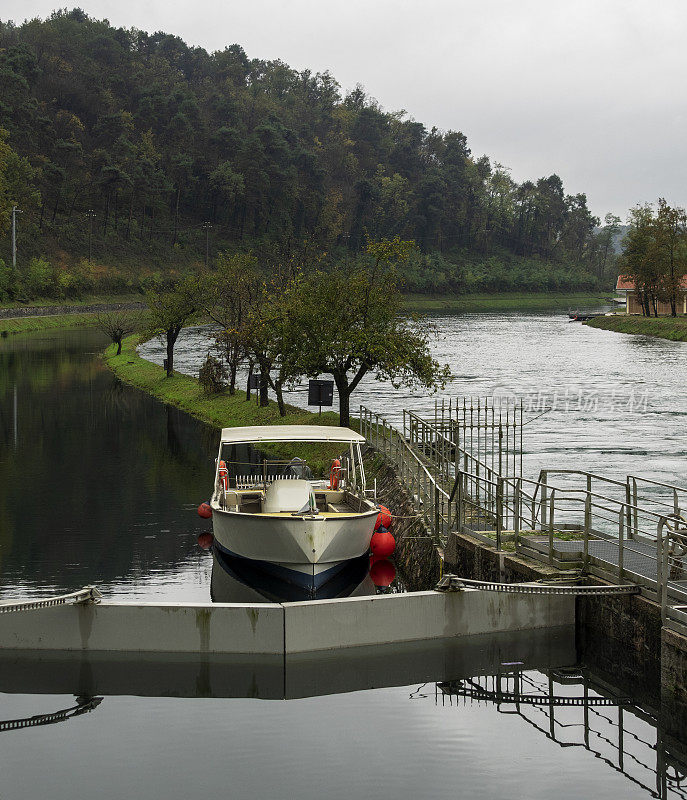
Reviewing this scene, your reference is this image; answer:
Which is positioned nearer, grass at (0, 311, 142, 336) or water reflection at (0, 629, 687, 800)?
water reflection at (0, 629, 687, 800)

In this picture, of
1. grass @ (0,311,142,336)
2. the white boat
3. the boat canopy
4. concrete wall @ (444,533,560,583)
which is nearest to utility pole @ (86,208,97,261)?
grass @ (0,311,142,336)

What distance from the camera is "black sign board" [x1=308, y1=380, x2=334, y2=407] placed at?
3478cm

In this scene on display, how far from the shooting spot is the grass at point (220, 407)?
33.3m

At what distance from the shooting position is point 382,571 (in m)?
23.0

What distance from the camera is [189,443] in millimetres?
38969

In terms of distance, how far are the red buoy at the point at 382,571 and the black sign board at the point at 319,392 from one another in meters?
11.9

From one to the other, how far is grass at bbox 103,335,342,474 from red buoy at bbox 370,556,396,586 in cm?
728

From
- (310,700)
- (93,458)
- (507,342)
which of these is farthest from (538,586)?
(507,342)

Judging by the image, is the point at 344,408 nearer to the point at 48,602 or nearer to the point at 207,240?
the point at 48,602

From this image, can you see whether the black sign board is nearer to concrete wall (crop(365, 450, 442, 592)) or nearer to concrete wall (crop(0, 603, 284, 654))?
concrete wall (crop(365, 450, 442, 592))

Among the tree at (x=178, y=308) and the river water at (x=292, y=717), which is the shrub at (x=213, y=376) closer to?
the tree at (x=178, y=308)

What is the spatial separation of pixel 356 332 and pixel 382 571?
11530 millimetres

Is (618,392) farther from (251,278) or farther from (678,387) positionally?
(251,278)

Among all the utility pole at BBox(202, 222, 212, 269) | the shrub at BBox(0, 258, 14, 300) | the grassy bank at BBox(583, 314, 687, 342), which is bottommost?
the grassy bank at BBox(583, 314, 687, 342)
